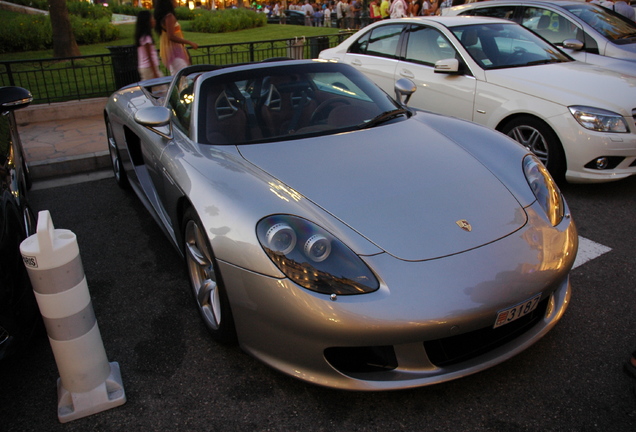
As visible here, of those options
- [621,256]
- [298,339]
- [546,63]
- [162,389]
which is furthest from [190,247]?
[546,63]

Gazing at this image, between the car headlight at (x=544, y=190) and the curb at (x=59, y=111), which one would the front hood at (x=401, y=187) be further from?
the curb at (x=59, y=111)

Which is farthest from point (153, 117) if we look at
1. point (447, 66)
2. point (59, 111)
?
point (59, 111)

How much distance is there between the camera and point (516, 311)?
6.68 feet

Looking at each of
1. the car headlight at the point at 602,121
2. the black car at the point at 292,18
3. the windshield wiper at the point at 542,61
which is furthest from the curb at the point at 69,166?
the black car at the point at 292,18

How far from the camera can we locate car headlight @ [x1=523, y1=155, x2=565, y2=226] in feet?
8.19

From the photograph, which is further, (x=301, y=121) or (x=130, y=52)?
(x=130, y=52)

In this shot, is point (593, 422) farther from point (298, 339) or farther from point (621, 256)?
point (621, 256)

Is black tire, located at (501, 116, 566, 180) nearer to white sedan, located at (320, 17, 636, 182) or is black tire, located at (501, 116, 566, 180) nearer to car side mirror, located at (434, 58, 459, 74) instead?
white sedan, located at (320, 17, 636, 182)

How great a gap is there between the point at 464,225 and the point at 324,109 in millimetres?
1393

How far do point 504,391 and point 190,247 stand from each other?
170 cm

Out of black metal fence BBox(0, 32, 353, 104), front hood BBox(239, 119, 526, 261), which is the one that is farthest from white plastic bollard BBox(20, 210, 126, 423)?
black metal fence BBox(0, 32, 353, 104)

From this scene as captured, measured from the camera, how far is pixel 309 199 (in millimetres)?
2307

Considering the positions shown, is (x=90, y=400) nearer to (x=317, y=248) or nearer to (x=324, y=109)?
(x=317, y=248)

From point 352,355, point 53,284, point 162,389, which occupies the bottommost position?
point 162,389
